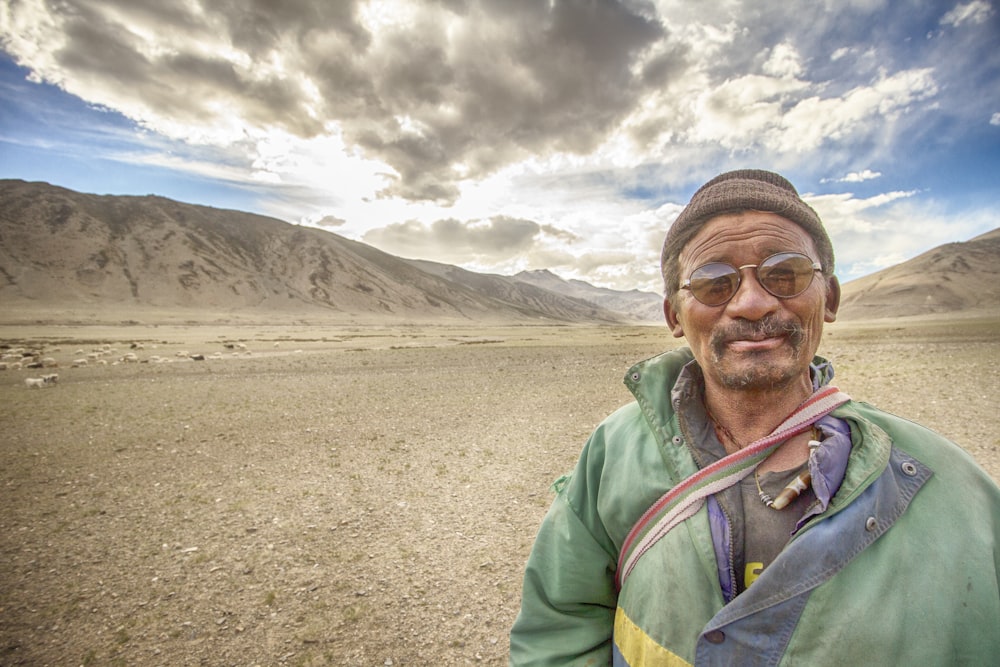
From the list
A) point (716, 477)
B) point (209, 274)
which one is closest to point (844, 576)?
point (716, 477)

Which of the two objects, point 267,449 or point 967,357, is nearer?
point 267,449

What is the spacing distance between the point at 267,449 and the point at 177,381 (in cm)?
1288

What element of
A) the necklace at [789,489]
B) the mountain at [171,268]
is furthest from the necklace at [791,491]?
the mountain at [171,268]

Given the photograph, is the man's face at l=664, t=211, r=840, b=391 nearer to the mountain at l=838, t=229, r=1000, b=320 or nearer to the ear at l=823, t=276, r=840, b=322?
the ear at l=823, t=276, r=840, b=322

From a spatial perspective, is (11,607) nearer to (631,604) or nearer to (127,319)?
(631,604)

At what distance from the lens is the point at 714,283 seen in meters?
2.11

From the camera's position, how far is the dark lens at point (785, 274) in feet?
6.60

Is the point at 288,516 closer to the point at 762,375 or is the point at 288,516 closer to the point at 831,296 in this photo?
the point at 762,375

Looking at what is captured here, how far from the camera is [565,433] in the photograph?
10391mm

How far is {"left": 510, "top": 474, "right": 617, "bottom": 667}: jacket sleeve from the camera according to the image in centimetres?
192

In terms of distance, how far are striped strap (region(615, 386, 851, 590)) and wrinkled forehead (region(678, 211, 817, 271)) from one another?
0.71 meters

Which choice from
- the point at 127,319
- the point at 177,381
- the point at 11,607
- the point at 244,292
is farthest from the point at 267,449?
the point at 244,292

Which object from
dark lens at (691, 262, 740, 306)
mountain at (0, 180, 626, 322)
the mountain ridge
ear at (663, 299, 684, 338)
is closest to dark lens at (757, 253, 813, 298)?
dark lens at (691, 262, 740, 306)

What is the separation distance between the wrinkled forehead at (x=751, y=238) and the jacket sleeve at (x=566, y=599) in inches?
56.6
